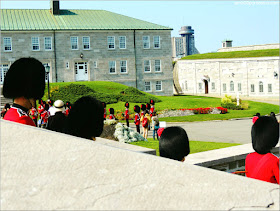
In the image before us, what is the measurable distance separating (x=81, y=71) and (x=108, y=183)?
51.4 metres

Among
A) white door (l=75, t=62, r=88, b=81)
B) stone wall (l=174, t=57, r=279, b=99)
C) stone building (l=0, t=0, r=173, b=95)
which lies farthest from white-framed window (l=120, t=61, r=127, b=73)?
stone wall (l=174, t=57, r=279, b=99)

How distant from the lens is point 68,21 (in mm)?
52625

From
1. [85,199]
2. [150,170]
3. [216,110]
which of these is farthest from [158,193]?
[216,110]

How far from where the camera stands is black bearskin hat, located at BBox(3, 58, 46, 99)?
12.0ft

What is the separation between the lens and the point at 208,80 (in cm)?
6488

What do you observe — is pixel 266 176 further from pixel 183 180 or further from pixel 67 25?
pixel 67 25

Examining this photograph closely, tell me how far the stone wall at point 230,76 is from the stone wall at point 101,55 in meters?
9.89

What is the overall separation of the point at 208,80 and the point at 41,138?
6384 centimetres

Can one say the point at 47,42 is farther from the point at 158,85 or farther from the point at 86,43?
the point at 158,85

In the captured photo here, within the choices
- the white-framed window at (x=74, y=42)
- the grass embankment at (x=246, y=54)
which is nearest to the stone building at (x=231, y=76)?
the grass embankment at (x=246, y=54)

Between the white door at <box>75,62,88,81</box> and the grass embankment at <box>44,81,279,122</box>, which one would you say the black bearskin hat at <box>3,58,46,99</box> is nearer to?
the grass embankment at <box>44,81,279,122</box>

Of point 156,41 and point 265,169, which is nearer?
point 265,169

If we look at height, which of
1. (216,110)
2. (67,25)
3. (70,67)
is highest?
(67,25)

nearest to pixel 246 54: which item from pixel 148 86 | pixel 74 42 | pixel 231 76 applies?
pixel 231 76
